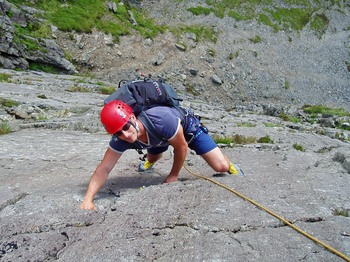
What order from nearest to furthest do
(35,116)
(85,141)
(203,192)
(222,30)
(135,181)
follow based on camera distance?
(203,192), (135,181), (85,141), (35,116), (222,30)

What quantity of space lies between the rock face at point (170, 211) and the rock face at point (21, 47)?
21.8 meters

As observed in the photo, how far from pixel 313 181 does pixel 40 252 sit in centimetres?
454

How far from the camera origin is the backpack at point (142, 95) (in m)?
5.03

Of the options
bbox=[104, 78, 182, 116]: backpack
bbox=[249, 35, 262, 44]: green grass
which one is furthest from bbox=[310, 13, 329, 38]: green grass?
bbox=[104, 78, 182, 116]: backpack

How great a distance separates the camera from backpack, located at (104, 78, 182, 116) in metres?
5.03

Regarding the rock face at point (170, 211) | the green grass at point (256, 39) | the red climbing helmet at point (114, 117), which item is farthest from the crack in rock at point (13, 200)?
the green grass at point (256, 39)

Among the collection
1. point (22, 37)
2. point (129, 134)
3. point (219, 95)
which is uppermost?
point (129, 134)

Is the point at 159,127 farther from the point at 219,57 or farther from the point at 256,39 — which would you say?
the point at 256,39

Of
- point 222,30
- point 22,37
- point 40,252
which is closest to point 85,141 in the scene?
point 40,252

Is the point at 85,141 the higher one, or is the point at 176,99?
the point at 176,99

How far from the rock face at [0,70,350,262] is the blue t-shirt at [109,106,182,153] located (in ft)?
2.47

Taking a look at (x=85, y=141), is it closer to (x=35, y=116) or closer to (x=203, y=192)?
(x=35, y=116)

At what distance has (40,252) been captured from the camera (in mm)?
3676

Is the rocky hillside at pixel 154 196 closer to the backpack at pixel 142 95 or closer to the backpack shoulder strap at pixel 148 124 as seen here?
the backpack shoulder strap at pixel 148 124
